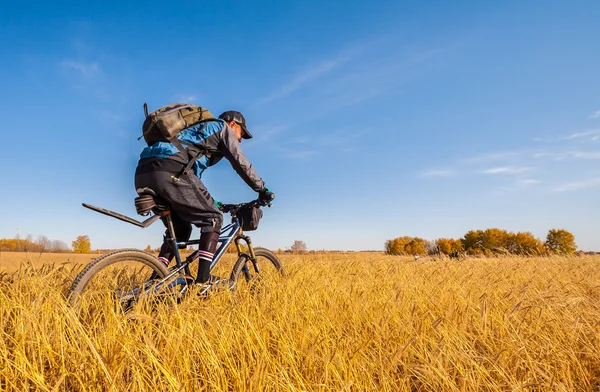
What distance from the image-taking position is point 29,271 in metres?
3.62

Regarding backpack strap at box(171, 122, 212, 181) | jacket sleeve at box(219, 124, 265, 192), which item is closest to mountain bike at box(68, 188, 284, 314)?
backpack strap at box(171, 122, 212, 181)

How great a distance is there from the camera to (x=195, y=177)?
3582 mm

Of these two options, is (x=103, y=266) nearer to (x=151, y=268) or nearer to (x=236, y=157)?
(x=151, y=268)

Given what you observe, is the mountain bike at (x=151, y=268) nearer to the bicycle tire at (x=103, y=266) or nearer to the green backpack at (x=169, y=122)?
the bicycle tire at (x=103, y=266)

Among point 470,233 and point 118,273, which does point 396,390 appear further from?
point 470,233

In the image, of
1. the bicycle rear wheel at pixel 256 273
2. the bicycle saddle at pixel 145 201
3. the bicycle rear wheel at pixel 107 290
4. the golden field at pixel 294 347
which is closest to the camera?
the golden field at pixel 294 347

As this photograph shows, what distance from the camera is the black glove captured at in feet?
13.9

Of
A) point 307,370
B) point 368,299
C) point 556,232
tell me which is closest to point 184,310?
point 307,370

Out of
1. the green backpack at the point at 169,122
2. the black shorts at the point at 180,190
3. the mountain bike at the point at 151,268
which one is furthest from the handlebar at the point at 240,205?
the green backpack at the point at 169,122

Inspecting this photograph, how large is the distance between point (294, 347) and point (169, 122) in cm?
235

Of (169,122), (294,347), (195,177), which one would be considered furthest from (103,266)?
(294,347)

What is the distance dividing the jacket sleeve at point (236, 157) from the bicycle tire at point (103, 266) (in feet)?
4.19

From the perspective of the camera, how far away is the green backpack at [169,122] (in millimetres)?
3326

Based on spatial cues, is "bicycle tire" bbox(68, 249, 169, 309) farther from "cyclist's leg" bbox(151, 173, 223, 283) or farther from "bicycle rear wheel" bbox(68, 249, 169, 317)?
"cyclist's leg" bbox(151, 173, 223, 283)
